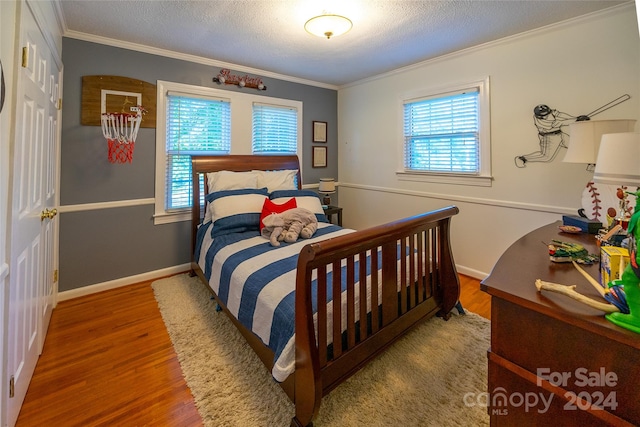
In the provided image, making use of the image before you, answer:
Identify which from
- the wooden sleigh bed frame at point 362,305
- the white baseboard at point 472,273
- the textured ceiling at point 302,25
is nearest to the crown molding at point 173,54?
the textured ceiling at point 302,25

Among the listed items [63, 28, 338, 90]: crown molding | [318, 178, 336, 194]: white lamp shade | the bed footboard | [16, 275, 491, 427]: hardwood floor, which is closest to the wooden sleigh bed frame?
the bed footboard

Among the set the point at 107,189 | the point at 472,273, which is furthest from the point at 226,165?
the point at 472,273

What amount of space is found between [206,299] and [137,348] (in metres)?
0.73

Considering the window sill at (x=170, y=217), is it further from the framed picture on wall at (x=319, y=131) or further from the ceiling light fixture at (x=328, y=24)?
the ceiling light fixture at (x=328, y=24)

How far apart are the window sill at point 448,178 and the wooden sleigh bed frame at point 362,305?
112 cm

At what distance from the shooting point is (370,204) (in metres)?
4.32

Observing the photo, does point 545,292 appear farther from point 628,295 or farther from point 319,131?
point 319,131

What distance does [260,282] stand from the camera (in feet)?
5.98

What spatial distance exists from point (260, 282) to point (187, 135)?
7.57ft

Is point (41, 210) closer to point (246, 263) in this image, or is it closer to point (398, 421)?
point (246, 263)

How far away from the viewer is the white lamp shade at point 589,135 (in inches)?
73.7

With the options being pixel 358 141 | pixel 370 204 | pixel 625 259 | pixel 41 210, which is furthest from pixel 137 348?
pixel 358 141

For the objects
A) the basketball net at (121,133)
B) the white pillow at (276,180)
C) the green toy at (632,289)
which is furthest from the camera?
the white pillow at (276,180)

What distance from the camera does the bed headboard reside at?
10.4ft
